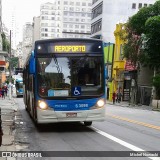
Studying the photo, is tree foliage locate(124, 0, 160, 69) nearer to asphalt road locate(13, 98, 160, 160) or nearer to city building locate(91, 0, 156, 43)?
asphalt road locate(13, 98, 160, 160)

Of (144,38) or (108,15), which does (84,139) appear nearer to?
(144,38)

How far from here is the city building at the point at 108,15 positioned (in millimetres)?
80438

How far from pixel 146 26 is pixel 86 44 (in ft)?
88.4

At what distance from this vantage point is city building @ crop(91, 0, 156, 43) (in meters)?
80.4

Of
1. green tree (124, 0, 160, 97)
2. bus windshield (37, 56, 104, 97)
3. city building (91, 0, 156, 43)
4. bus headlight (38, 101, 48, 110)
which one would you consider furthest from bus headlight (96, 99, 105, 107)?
city building (91, 0, 156, 43)

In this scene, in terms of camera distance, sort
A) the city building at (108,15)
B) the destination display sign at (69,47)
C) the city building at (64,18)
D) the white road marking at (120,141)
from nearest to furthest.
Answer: the white road marking at (120,141)
the destination display sign at (69,47)
the city building at (108,15)
the city building at (64,18)

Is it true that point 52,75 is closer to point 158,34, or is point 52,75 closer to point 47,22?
point 158,34

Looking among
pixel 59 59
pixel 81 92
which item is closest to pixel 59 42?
pixel 59 59

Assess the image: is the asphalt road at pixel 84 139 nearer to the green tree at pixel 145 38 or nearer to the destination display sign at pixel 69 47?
the destination display sign at pixel 69 47

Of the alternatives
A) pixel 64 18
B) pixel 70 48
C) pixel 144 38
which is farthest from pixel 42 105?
pixel 64 18

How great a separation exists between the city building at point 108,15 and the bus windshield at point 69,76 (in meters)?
65.5

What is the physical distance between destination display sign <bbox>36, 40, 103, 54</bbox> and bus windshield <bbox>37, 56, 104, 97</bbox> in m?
0.27

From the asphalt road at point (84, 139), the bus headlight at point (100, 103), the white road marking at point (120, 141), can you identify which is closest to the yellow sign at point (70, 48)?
the bus headlight at point (100, 103)

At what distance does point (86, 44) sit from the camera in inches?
538
